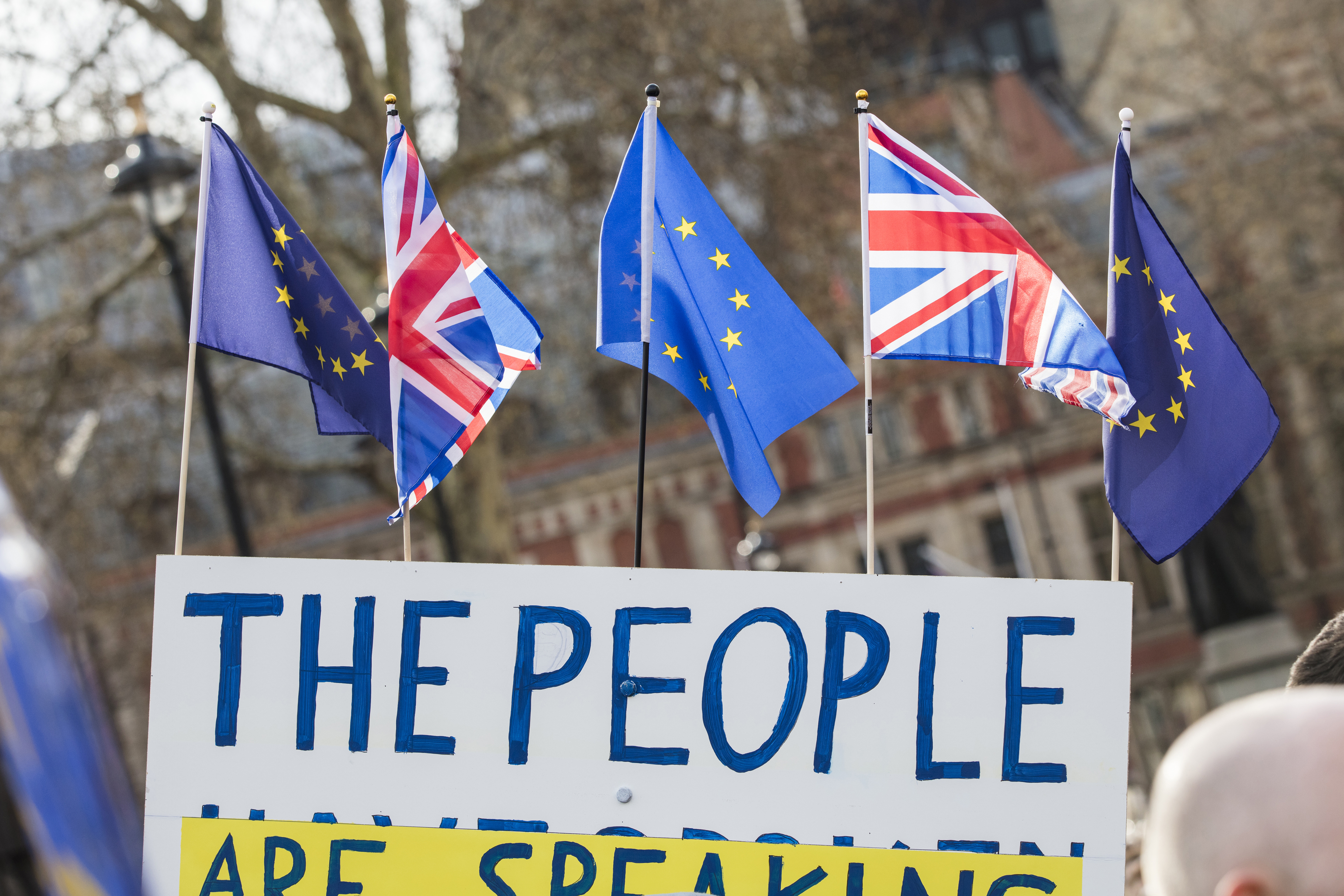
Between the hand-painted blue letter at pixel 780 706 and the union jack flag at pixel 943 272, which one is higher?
the union jack flag at pixel 943 272

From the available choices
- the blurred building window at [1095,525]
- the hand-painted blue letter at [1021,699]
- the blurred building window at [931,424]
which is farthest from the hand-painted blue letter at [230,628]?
the blurred building window at [1095,525]

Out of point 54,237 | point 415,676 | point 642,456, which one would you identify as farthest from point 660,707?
point 54,237

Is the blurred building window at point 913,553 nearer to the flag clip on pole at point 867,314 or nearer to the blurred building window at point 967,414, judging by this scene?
the blurred building window at point 967,414

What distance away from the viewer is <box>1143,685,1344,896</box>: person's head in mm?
1348

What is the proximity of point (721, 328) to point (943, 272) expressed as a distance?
2.06 feet

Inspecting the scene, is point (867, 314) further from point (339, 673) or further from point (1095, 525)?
point (1095, 525)

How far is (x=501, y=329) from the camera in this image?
4.34 meters

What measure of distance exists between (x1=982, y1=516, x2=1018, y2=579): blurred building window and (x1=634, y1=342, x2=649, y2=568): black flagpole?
879 inches

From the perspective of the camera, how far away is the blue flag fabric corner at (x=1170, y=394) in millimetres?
3805

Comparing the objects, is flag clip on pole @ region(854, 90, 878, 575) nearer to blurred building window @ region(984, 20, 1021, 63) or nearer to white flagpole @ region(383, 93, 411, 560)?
white flagpole @ region(383, 93, 411, 560)

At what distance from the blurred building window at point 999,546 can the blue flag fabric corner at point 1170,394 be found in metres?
22.0

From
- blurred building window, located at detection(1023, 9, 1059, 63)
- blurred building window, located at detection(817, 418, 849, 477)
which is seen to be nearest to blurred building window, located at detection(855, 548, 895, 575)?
blurred building window, located at detection(817, 418, 849, 477)

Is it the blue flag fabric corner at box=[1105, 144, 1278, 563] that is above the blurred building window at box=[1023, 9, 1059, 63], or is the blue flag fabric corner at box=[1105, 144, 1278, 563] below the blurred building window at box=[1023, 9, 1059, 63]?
below

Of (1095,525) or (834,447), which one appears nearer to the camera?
(834,447)
